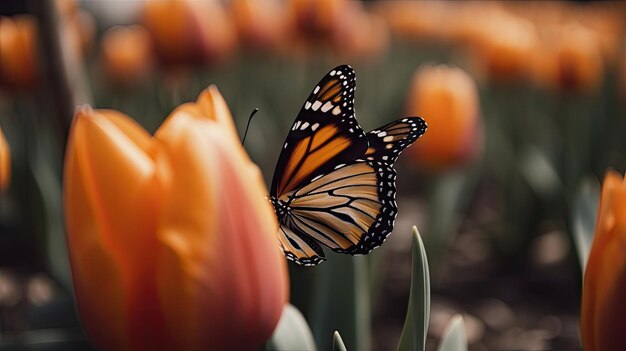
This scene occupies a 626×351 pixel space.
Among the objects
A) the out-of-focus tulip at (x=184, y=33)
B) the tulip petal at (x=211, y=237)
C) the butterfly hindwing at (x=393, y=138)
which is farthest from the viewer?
the out-of-focus tulip at (x=184, y=33)

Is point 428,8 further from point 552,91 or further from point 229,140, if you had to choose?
point 229,140

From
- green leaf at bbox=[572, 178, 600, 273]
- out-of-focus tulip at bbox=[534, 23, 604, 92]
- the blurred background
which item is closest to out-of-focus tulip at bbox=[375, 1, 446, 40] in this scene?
the blurred background

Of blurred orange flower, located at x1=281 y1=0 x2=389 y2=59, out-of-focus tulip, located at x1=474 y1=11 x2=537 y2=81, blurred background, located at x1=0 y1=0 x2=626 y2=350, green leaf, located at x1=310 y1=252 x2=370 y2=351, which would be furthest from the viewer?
out-of-focus tulip, located at x1=474 y1=11 x2=537 y2=81

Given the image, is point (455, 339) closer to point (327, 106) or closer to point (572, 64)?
point (327, 106)

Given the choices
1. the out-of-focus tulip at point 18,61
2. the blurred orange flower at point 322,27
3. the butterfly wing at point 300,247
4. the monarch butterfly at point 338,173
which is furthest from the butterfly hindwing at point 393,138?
the blurred orange flower at point 322,27

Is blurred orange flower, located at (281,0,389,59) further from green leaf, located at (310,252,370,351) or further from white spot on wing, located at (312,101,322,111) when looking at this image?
white spot on wing, located at (312,101,322,111)

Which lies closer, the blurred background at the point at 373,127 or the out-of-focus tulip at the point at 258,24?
the blurred background at the point at 373,127

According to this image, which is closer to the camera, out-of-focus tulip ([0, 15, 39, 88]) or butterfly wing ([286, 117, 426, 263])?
butterfly wing ([286, 117, 426, 263])

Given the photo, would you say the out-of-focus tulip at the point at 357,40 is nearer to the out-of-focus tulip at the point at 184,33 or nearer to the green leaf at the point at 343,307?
the out-of-focus tulip at the point at 184,33
